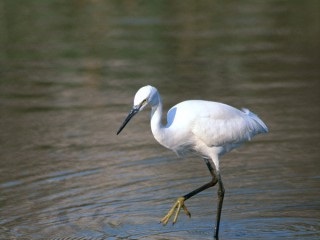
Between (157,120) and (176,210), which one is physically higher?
(157,120)

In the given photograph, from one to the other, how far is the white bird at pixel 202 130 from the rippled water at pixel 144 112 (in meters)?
0.29

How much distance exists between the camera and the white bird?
942 centimetres

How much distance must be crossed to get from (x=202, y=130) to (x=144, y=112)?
14.2 ft

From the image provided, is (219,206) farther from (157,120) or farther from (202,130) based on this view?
(157,120)

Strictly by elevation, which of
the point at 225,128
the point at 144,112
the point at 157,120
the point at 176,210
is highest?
the point at 157,120

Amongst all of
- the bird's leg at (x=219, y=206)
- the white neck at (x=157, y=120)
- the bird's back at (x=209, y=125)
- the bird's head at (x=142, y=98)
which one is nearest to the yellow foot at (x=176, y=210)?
the bird's leg at (x=219, y=206)

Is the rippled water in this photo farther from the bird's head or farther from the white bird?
the bird's head

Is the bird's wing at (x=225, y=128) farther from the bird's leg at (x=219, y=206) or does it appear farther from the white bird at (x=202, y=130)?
the bird's leg at (x=219, y=206)

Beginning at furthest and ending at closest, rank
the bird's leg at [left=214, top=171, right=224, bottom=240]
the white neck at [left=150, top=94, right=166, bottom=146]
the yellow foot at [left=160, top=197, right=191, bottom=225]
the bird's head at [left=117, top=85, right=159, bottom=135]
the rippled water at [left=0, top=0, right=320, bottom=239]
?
the rippled water at [left=0, top=0, right=320, bottom=239] < the yellow foot at [left=160, top=197, right=191, bottom=225] < the bird's leg at [left=214, top=171, right=224, bottom=240] < the white neck at [left=150, top=94, right=166, bottom=146] < the bird's head at [left=117, top=85, right=159, bottom=135]

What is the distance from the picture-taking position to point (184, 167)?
37.7 feet

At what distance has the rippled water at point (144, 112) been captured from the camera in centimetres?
984

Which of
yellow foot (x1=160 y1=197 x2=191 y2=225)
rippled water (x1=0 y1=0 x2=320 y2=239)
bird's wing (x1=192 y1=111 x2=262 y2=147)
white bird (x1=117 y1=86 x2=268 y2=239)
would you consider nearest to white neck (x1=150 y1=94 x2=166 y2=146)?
white bird (x1=117 y1=86 x2=268 y2=239)

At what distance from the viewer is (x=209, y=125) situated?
962cm

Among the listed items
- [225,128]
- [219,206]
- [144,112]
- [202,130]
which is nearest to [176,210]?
[219,206]
